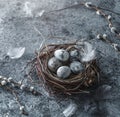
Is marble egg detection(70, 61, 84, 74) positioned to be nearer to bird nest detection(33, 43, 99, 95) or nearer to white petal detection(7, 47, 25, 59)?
bird nest detection(33, 43, 99, 95)

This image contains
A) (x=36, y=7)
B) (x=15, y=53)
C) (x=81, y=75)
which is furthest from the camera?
(x=36, y=7)

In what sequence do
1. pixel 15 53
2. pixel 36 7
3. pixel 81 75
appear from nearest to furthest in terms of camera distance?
pixel 81 75
pixel 15 53
pixel 36 7

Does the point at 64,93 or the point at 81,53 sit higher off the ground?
the point at 81,53

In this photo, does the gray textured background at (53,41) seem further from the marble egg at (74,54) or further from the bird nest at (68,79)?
the marble egg at (74,54)

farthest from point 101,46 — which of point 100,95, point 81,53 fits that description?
point 100,95

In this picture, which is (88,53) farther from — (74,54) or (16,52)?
(16,52)

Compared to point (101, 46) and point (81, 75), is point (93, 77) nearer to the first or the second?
point (81, 75)

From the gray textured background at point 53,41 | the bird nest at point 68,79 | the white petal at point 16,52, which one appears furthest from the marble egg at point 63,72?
the white petal at point 16,52
